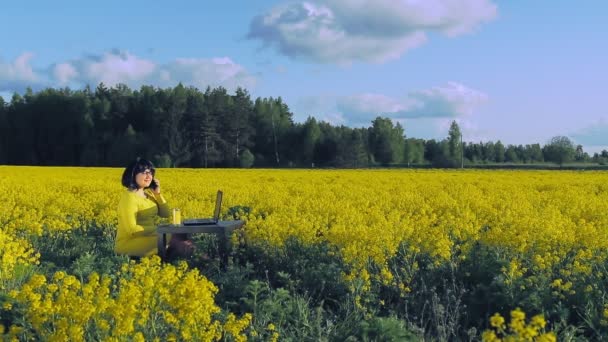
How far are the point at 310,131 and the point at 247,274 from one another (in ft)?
212

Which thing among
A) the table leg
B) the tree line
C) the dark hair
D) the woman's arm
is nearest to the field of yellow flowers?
the table leg

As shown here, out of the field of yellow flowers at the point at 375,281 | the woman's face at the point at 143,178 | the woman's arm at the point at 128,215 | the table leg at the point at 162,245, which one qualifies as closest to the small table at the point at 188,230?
the table leg at the point at 162,245

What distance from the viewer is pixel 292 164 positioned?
6775cm

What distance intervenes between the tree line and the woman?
2078 inches

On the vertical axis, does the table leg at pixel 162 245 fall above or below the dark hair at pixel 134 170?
below

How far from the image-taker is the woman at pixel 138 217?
7.30m

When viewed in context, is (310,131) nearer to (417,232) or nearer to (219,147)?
(219,147)

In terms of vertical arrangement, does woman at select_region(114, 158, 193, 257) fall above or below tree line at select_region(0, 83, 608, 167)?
below

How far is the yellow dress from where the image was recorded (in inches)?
287

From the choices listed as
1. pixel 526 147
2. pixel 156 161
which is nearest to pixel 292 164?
pixel 156 161

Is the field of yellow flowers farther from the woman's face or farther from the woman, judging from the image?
the woman's face

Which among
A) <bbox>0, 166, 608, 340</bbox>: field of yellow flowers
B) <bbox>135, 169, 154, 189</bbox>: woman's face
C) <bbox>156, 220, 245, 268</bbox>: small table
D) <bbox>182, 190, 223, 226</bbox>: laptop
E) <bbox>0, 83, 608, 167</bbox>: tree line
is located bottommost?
<bbox>0, 166, 608, 340</bbox>: field of yellow flowers

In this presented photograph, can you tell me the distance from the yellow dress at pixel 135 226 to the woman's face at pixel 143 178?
0.13m

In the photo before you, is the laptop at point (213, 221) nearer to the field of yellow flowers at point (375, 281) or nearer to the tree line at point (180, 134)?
the field of yellow flowers at point (375, 281)
